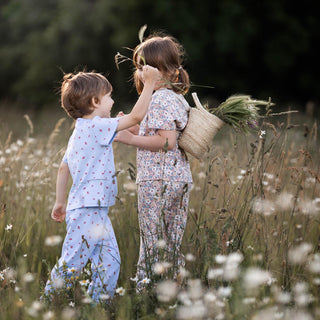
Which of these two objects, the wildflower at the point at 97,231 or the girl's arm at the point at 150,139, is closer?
the wildflower at the point at 97,231

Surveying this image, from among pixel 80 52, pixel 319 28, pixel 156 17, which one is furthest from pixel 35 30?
pixel 319 28

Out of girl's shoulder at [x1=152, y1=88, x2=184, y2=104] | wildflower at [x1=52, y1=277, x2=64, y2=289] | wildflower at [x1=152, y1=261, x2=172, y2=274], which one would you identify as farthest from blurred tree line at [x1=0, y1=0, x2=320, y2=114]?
wildflower at [x1=152, y1=261, x2=172, y2=274]

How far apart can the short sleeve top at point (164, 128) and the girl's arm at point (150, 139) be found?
0.13ft

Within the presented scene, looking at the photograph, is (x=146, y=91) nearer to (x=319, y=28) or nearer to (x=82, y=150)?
(x=82, y=150)

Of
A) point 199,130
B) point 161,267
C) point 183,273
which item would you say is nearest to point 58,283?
point 161,267

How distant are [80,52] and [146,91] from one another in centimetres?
1776

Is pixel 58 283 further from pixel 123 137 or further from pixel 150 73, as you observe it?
pixel 150 73

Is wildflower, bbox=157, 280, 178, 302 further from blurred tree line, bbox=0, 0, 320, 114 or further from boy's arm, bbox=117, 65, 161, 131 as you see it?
blurred tree line, bbox=0, 0, 320, 114

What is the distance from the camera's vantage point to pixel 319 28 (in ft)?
59.0

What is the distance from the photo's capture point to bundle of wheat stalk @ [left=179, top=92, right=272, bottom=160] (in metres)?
3.18

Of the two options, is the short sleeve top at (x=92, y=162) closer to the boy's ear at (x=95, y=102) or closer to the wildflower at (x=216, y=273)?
the boy's ear at (x=95, y=102)

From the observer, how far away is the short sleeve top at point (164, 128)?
3.15m

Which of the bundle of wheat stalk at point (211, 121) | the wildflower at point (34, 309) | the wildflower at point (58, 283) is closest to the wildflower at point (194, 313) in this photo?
the wildflower at point (34, 309)

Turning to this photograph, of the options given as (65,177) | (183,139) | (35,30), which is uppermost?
(35,30)
